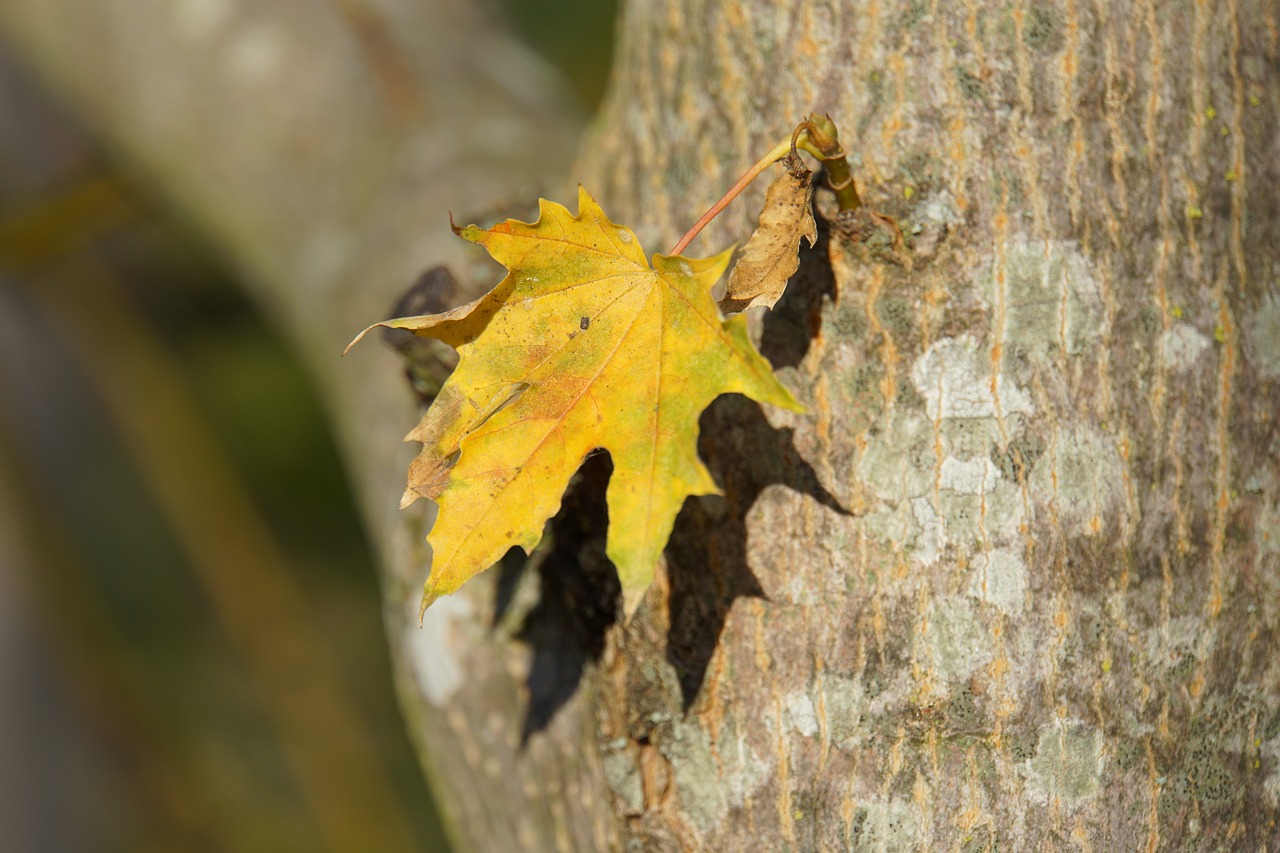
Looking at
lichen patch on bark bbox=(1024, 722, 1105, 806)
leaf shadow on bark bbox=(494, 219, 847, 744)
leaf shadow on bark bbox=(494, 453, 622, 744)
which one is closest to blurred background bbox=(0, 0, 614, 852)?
leaf shadow on bark bbox=(494, 453, 622, 744)

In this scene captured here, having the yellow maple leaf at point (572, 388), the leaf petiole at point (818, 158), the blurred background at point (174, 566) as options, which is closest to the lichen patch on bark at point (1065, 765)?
the yellow maple leaf at point (572, 388)

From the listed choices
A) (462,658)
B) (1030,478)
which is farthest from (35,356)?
(1030,478)

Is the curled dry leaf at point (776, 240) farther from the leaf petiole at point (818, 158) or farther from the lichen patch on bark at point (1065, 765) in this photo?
the lichen patch on bark at point (1065, 765)

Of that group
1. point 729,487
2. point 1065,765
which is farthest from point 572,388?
point 1065,765

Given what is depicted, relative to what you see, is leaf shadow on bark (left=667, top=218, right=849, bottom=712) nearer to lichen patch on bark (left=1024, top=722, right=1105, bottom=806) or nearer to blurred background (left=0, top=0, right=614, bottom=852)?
lichen patch on bark (left=1024, top=722, right=1105, bottom=806)

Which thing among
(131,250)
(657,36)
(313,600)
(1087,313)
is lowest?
(313,600)

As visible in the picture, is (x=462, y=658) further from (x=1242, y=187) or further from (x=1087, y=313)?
(x=1242, y=187)
